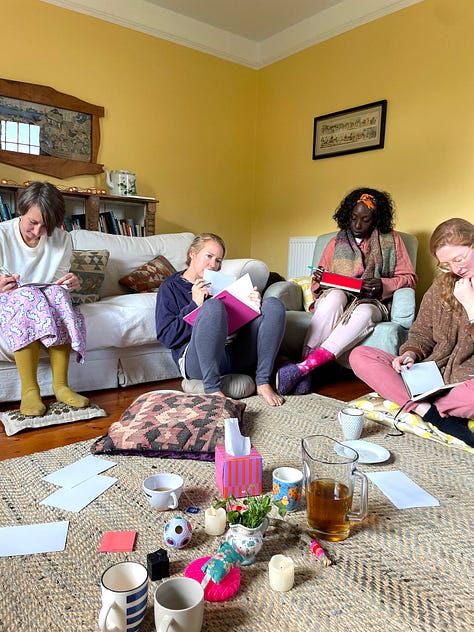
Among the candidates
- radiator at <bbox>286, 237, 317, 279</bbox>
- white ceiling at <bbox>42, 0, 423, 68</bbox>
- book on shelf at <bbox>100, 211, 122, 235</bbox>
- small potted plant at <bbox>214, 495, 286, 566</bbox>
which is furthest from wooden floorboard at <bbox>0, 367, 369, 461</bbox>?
white ceiling at <bbox>42, 0, 423, 68</bbox>

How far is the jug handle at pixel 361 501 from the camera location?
1.01 meters

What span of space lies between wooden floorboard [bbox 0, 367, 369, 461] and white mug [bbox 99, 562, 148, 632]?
0.95 metres

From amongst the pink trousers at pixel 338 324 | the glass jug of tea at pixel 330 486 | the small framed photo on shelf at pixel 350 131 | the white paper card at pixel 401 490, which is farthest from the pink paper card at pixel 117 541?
the small framed photo on shelf at pixel 350 131

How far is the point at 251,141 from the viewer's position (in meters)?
4.39

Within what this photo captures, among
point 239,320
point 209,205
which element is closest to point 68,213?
point 209,205

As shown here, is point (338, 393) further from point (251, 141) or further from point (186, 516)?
point (251, 141)

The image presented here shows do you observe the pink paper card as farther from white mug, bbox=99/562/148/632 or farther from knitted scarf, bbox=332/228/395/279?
knitted scarf, bbox=332/228/395/279

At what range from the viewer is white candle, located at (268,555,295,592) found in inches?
34.9

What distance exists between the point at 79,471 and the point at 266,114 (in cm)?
375

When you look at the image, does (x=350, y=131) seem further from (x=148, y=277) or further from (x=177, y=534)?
(x=177, y=534)

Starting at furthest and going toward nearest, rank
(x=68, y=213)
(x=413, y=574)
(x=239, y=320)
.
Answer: (x=68, y=213)
(x=239, y=320)
(x=413, y=574)

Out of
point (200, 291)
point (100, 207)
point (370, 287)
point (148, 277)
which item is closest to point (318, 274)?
point (370, 287)

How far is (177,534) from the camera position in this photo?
1003mm

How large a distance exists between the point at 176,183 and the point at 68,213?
0.97m
